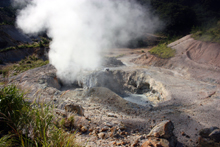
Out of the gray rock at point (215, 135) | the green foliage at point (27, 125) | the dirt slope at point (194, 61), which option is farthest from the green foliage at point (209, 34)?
the green foliage at point (27, 125)

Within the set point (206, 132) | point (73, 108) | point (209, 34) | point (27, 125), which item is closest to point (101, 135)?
point (73, 108)

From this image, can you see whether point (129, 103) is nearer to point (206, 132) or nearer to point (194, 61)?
point (206, 132)

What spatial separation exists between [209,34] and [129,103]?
15.1 metres

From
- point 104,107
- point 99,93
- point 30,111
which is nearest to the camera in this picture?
point 30,111

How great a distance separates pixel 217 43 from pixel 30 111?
59.4 feet

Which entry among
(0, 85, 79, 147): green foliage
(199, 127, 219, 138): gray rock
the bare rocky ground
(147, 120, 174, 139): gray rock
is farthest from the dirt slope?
(0, 85, 79, 147): green foliage

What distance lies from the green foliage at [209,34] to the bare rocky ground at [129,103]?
4.91 metres

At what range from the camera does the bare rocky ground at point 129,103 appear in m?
4.20

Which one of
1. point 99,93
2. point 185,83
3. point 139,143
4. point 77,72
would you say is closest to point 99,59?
point 77,72

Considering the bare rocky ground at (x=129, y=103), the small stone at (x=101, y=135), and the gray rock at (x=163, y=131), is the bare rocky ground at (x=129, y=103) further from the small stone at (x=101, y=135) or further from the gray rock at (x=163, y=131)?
the gray rock at (x=163, y=131)

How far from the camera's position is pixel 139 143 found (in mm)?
3742

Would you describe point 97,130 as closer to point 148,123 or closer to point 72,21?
point 148,123

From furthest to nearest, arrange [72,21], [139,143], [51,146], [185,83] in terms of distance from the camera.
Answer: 1. [72,21]
2. [185,83]
3. [139,143]
4. [51,146]

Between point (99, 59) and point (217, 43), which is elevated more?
point (217, 43)
